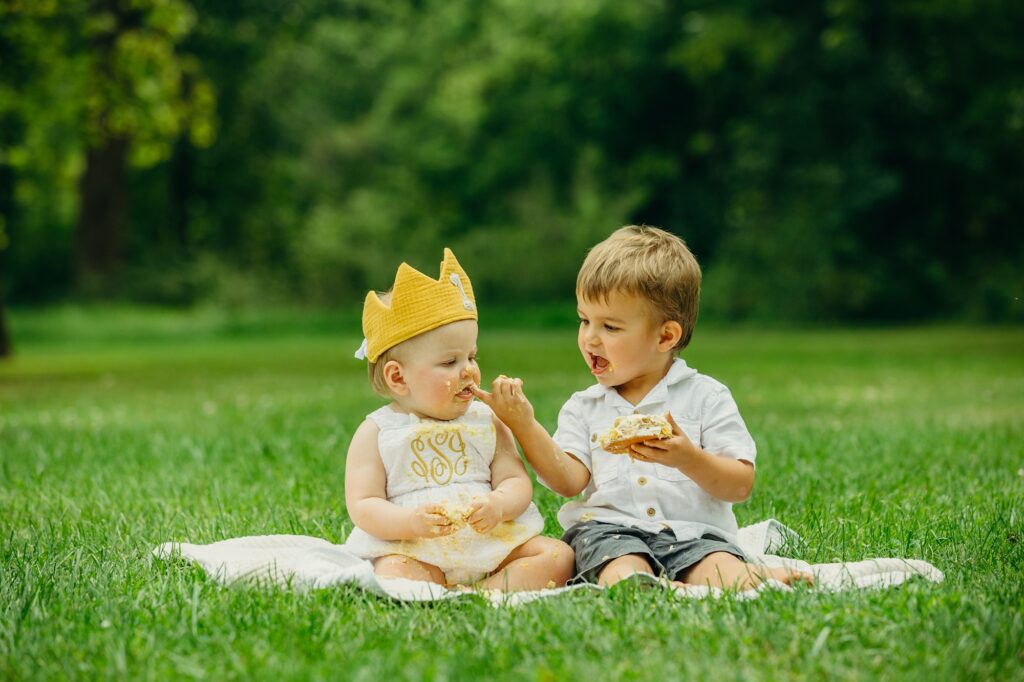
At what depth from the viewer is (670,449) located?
3.39m

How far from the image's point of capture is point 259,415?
8.31 m

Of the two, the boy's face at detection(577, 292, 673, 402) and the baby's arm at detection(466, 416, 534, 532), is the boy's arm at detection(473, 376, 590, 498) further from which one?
the boy's face at detection(577, 292, 673, 402)

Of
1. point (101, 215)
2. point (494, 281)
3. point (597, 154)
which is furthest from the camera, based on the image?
point (597, 154)

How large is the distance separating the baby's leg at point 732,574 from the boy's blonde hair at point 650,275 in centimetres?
74

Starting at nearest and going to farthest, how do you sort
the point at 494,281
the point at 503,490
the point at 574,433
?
1. the point at 503,490
2. the point at 574,433
3. the point at 494,281

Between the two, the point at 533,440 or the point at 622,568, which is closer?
the point at 622,568

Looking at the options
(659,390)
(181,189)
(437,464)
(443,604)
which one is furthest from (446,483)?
(181,189)

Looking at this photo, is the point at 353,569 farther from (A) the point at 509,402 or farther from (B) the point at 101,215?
(B) the point at 101,215

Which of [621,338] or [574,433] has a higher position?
[621,338]

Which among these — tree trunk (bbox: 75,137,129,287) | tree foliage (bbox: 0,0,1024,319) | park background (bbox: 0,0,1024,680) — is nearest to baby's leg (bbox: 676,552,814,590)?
park background (bbox: 0,0,1024,680)

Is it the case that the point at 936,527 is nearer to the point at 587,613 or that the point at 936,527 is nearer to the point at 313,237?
the point at 587,613

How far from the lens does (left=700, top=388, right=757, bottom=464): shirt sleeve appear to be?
3.64m

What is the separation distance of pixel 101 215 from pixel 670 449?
26.5 meters

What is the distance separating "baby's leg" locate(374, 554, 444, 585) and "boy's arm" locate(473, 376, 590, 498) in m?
0.48
